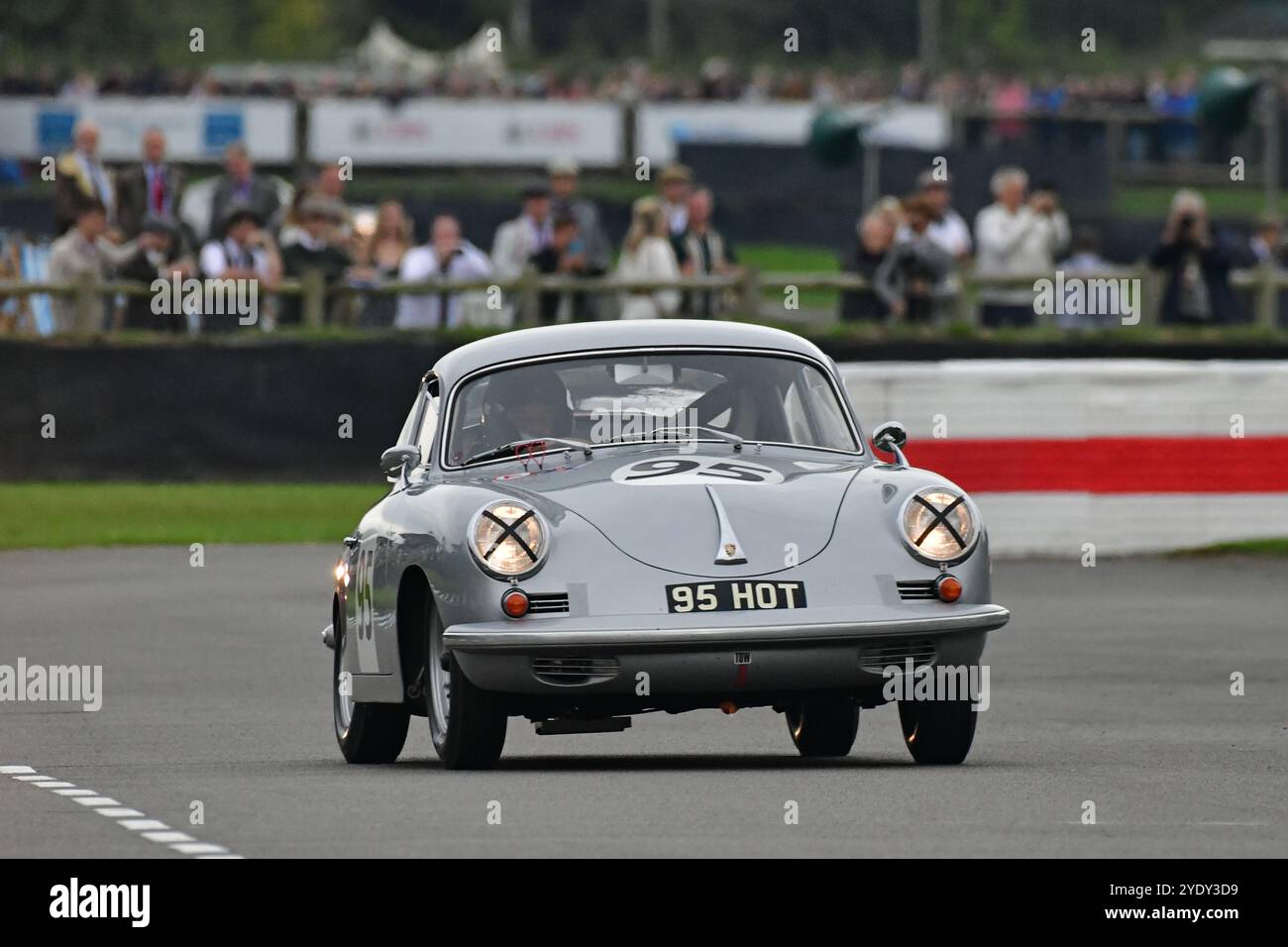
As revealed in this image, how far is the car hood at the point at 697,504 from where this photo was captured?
371 inches

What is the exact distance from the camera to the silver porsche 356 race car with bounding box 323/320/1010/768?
30.7 ft

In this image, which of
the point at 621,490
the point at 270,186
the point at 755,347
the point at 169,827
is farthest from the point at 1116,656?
the point at 270,186

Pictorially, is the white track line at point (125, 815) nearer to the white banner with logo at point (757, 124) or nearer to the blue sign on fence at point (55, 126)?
the blue sign on fence at point (55, 126)

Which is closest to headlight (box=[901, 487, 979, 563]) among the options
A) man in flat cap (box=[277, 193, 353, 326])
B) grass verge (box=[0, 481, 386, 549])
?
grass verge (box=[0, 481, 386, 549])

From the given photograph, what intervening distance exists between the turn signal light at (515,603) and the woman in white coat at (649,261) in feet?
46.2

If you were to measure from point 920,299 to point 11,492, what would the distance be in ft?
22.1

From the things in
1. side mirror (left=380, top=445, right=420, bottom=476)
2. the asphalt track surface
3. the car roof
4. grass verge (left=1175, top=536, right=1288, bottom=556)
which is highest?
the car roof

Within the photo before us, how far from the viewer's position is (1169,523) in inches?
758

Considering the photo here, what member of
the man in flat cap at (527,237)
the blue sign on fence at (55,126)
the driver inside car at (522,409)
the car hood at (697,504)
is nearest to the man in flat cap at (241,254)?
the man in flat cap at (527,237)

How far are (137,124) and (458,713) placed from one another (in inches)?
1267

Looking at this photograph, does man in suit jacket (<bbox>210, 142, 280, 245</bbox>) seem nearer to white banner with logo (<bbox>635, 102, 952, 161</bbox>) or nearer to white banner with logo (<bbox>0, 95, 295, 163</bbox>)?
white banner with logo (<bbox>0, 95, 295, 163</bbox>)

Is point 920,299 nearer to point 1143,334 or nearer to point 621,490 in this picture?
point 1143,334

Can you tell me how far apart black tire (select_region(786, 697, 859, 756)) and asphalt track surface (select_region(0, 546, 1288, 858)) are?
0.38 ft

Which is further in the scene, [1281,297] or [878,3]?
[878,3]
